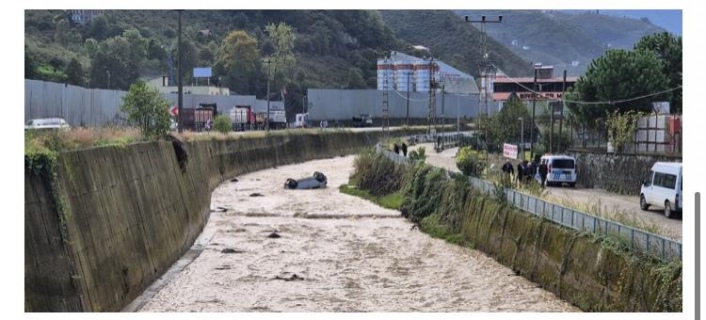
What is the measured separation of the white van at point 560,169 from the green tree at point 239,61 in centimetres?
9825

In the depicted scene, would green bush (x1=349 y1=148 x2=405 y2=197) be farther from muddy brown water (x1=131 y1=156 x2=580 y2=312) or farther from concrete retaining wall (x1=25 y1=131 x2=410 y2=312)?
concrete retaining wall (x1=25 y1=131 x2=410 y2=312)

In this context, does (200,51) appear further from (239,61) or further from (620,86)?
(620,86)

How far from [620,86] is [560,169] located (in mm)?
18098

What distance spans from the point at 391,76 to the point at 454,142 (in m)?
47.9

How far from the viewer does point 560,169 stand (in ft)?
161

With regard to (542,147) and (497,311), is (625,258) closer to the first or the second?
(497,311)

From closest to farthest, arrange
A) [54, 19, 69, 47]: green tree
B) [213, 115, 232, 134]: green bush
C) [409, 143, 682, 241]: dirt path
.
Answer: [409, 143, 682, 241]: dirt path < [213, 115, 232, 134]: green bush < [54, 19, 69, 47]: green tree

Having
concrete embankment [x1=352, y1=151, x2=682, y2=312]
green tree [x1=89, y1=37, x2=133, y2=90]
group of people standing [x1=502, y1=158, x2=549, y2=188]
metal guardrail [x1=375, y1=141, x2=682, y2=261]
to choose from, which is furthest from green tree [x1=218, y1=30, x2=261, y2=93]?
metal guardrail [x1=375, y1=141, x2=682, y2=261]

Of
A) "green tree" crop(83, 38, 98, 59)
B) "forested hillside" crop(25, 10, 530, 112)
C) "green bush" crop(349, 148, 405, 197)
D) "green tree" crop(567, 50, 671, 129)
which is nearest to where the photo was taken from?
"green bush" crop(349, 148, 405, 197)

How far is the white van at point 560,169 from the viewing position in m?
48.9

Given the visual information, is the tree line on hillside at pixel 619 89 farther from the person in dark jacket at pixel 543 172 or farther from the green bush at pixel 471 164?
the green bush at pixel 471 164

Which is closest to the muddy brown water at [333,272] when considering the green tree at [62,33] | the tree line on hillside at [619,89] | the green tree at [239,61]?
the tree line on hillside at [619,89]

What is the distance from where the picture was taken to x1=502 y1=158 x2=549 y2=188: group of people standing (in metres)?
36.7

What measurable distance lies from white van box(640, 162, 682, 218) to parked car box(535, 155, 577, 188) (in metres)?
12.9
